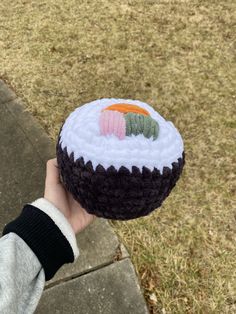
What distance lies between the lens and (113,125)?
1.54m

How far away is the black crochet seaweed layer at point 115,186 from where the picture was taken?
5.09ft

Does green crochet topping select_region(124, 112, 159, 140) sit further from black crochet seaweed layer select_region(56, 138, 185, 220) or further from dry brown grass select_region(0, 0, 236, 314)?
dry brown grass select_region(0, 0, 236, 314)

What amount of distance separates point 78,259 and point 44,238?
918 mm

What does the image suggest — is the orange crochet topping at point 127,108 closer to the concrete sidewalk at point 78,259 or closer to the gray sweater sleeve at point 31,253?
the gray sweater sleeve at point 31,253

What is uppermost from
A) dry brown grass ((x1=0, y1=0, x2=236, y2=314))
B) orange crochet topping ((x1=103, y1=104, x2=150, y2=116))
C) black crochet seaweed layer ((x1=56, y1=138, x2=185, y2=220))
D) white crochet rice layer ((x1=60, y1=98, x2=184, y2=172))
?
orange crochet topping ((x1=103, y1=104, x2=150, y2=116))

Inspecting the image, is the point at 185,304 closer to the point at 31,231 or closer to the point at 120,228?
the point at 120,228

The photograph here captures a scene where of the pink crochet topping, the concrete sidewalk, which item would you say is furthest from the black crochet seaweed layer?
the concrete sidewalk

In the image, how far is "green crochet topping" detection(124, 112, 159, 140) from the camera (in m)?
1.56

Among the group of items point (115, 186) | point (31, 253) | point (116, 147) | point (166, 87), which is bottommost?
point (166, 87)

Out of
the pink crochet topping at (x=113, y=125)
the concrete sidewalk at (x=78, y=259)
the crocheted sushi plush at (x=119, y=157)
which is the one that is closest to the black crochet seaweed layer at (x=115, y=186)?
the crocheted sushi plush at (x=119, y=157)

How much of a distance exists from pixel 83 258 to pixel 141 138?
1.23 metres

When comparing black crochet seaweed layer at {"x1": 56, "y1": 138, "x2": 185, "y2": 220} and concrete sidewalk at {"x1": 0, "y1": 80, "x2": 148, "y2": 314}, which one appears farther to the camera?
concrete sidewalk at {"x1": 0, "y1": 80, "x2": 148, "y2": 314}

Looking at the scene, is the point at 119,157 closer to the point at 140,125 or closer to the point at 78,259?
the point at 140,125

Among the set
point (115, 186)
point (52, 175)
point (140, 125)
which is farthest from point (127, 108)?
point (52, 175)
